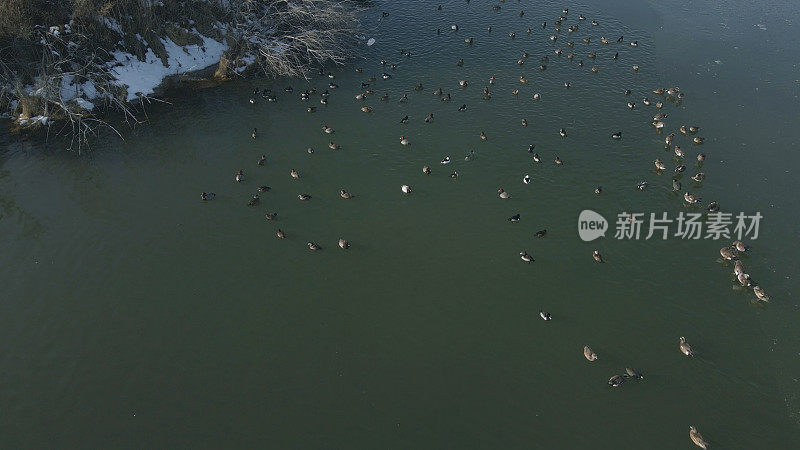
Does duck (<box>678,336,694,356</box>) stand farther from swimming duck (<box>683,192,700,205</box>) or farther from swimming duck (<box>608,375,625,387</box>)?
swimming duck (<box>683,192,700,205</box>)

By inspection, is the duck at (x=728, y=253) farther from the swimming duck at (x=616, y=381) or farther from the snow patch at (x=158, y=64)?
the snow patch at (x=158, y=64)

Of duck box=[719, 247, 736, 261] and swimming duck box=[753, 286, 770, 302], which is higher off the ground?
duck box=[719, 247, 736, 261]

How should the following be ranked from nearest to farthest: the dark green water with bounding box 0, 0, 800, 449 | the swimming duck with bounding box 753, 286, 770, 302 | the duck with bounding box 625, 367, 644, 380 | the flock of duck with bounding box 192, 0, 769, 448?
the dark green water with bounding box 0, 0, 800, 449 < the duck with bounding box 625, 367, 644, 380 < the swimming duck with bounding box 753, 286, 770, 302 < the flock of duck with bounding box 192, 0, 769, 448

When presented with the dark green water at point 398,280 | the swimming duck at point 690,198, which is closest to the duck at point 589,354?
the dark green water at point 398,280

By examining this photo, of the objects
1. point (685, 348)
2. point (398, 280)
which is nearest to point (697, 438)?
point (685, 348)

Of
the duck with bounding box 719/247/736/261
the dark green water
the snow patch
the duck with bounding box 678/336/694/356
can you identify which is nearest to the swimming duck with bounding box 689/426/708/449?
the dark green water

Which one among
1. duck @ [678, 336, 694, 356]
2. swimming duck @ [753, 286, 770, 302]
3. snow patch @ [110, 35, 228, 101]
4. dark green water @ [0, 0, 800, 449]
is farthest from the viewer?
snow patch @ [110, 35, 228, 101]

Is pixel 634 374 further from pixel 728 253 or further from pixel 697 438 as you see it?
pixel 728 253

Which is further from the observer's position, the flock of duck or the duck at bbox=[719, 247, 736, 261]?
the duck at bbox=[719, 247, 736, 261]
